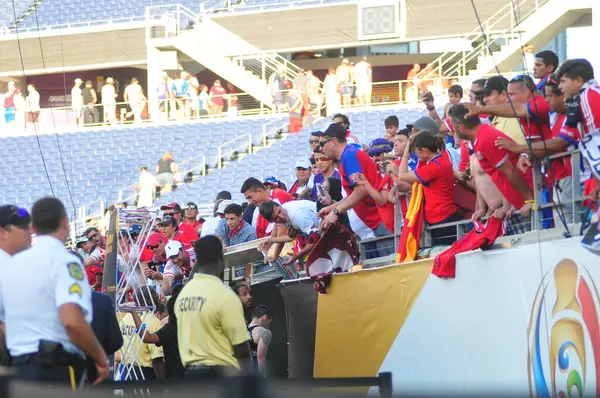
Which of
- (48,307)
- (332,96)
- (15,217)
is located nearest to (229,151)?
(332,96)

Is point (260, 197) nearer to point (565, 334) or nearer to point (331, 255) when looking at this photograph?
point (331, 255)

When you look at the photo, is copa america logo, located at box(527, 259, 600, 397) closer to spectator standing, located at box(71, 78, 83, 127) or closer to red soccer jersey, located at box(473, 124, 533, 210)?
red soccer jersey, located at box(473, 124, 533, 210)

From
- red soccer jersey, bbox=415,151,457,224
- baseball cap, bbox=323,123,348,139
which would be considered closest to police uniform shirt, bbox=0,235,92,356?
red soccer jersey, bbox=415,151,457,224

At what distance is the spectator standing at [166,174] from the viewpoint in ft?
75.0

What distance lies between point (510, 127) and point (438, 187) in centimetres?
72

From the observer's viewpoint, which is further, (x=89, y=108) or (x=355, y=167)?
(x=89, y=108)

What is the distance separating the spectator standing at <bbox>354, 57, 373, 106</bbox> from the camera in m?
24.1

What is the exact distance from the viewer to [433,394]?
104 inches

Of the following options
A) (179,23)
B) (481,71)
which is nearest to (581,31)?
(481,71)

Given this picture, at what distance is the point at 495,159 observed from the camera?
7129 mm

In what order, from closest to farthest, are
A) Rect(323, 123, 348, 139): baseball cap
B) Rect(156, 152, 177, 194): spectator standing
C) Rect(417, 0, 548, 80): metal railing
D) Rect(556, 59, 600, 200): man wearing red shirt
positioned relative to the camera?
Rect(556, 59, 600, 200): man wearing red shirt, Rect(323, 123, 348, 139): baseball cap, Rect(156, 152, 177, 194): spectator standing, Rect(417, 0, 548, 80): metal railing

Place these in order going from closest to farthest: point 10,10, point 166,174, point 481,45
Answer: point 166,174 → point 481,45 → point 10,10

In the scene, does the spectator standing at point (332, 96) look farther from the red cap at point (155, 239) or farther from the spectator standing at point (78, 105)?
the red cap at point (155, 239)

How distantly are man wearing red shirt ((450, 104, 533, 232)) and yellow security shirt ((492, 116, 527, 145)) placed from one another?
1.23ft
